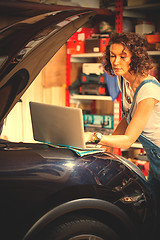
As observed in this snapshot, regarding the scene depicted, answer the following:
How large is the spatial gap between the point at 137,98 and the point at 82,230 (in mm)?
727

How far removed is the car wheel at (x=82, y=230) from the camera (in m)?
1.35

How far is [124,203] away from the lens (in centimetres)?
148

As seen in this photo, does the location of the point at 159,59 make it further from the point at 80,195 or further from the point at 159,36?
the point at 80,195

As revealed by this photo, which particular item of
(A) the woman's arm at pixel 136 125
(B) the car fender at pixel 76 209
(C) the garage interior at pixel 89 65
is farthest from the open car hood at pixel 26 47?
(C) the garage interior at pixel 89 65

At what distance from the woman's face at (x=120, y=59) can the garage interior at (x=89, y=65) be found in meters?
1.99

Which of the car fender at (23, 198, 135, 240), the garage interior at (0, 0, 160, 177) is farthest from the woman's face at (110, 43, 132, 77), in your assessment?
the garage interior at (0, 0, 160, 177)

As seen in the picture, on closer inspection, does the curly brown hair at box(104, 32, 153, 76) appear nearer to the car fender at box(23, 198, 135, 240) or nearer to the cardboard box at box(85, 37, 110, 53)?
the car fender at box(23, 198, 135, 240)

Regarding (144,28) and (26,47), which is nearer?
(26,47)

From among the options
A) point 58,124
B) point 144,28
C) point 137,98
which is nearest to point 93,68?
point 144,28

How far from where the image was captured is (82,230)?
1.38 meters

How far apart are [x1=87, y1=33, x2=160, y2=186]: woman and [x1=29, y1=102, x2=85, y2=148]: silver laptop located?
0.16m

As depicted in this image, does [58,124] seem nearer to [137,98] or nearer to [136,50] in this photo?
[137,98]

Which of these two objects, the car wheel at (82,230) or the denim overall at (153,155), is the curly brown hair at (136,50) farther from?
the car wheel at (82,230)

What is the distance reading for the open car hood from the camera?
132 cm
